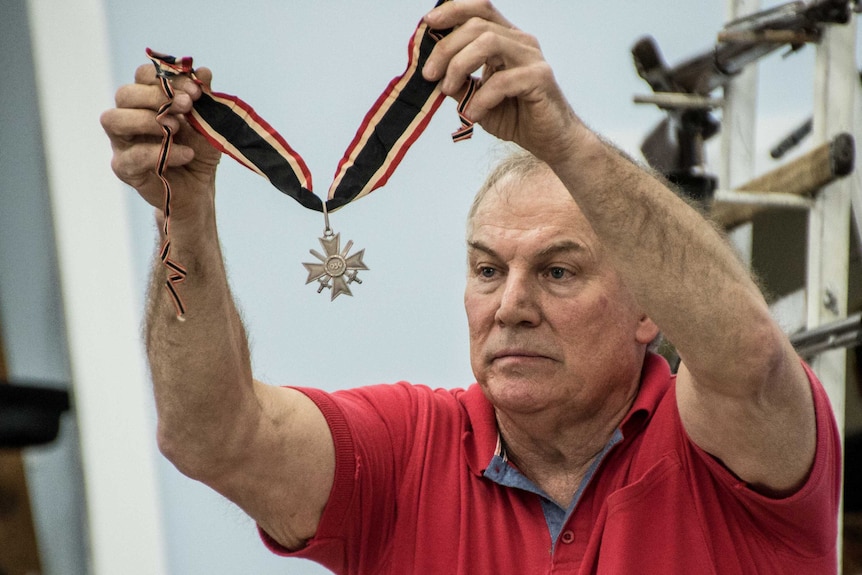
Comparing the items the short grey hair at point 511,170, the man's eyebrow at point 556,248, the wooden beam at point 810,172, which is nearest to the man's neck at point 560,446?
the man's eyebrow at point 556,248

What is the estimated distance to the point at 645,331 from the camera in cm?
222

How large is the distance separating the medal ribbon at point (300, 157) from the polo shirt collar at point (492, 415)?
2.15ft

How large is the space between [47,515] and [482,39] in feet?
9.07

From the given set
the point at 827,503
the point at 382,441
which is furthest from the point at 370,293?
the point at 827,503

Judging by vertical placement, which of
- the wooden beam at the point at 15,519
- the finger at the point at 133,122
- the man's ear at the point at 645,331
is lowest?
the wooden beam at the point at 15,519

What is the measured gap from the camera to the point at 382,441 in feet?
7.03

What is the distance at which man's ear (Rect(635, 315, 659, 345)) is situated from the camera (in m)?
2.21

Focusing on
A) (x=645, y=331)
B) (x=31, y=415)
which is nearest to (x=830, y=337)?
(x=645, y=331)

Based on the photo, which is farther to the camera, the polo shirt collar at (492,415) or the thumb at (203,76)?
the polo shirt collar at (492,415)

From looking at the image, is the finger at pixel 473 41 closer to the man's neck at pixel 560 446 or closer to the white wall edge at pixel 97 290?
the man's neck at pixel 560 446

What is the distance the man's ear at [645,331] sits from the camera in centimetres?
221

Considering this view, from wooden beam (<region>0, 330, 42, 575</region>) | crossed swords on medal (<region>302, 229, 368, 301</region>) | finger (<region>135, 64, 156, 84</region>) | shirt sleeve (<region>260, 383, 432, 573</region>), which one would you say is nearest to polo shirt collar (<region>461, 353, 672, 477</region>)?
shirt sleeve (<region>260, 383, 432, 573</region>)

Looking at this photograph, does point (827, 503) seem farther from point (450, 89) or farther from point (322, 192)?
point (322, 192)

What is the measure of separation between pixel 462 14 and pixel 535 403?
2.61 ft
